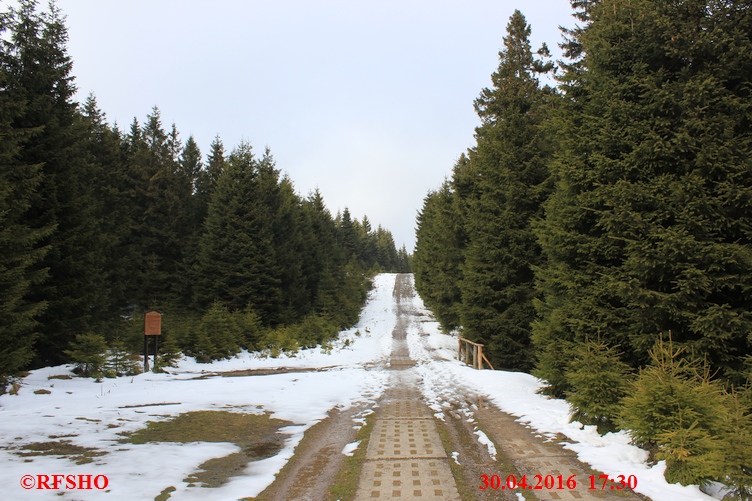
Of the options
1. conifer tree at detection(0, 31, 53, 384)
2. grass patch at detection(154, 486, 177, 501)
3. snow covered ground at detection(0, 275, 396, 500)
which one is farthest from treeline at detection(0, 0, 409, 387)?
grass patch at detection(154, 486, 177, 501)

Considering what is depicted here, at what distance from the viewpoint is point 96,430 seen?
6543mm

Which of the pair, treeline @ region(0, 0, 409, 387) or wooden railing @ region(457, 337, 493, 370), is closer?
treeline @ region(0, 0, 409, 387)

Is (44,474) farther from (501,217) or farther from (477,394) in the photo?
(501,217)

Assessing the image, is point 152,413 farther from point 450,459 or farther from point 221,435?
point 450,459

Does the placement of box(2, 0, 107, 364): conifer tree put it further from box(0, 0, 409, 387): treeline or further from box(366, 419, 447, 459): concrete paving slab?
box(366, 419, 447, 459): concrete paving slab

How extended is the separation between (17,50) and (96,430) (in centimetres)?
1558

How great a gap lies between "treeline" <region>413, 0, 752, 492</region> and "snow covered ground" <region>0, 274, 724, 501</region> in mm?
498

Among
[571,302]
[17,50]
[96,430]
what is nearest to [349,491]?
[96,430]

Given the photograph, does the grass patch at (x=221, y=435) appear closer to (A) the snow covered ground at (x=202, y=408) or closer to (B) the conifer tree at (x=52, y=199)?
(A) the snow covered ground at (x=202, y=408)

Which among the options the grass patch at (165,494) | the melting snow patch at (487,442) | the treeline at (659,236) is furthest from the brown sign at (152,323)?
the treeline at (659,236)

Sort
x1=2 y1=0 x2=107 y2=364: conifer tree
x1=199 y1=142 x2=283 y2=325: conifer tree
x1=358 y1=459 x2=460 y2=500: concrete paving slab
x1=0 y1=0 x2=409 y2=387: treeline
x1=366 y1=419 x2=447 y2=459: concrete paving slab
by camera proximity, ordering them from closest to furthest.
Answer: x1=358 y1=459 x2=460 y2=500: concrete paving slab → x1=366 y1=419 x2=447 y2=459: concrete paving slab → x1=0 y1=0 x2=409 y2=387: treeline → x1=2 y1=0 x2=107 y2=364: conifer tree → x1=199 y1=142 x2=283 y2=325: conifer tree

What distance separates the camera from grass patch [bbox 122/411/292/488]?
17.5 ft

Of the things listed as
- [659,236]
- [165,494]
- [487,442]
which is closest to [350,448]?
[487,442]

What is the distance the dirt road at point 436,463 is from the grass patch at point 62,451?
8.35 feet
